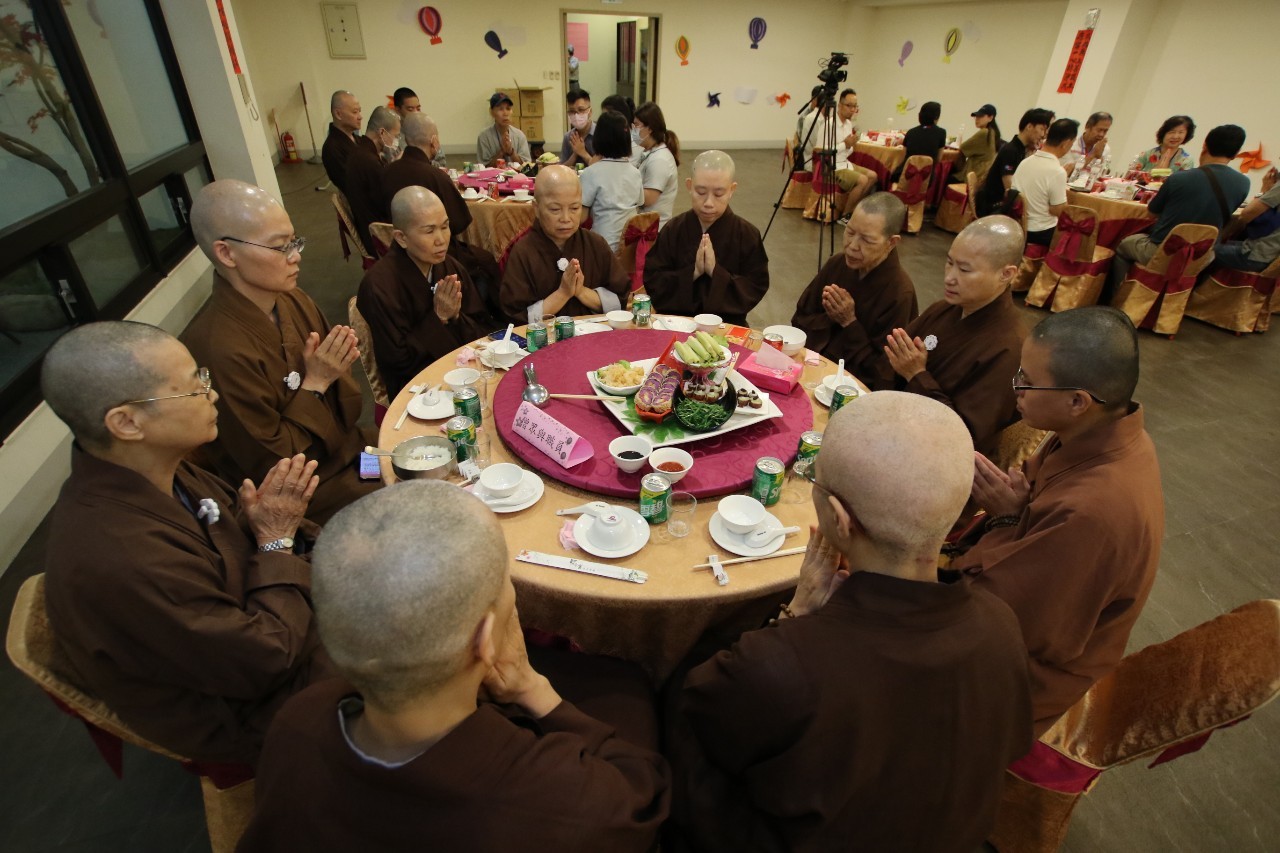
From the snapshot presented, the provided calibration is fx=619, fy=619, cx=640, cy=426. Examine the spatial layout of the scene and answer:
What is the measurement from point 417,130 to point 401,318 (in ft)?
10.3

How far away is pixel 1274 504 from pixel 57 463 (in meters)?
6.88

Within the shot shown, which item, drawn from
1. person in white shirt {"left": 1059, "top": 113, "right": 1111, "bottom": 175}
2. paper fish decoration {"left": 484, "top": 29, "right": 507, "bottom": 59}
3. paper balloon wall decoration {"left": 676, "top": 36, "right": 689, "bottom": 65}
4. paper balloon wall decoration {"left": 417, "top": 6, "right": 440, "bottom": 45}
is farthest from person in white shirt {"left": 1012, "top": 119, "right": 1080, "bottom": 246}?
paper balloon wall decoration {"left": 417, "top": 6, "right": 440, "bottom": 45}

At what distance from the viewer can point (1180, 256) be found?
17.6 ft

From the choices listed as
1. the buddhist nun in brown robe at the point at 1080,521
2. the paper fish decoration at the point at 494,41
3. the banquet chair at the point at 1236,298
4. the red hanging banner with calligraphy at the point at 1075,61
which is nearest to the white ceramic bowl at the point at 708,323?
the buddhist nun in brown robe at the point at 1080,521

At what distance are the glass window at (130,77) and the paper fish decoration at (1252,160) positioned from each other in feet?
38.8

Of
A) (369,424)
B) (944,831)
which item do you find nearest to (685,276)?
(369,424)

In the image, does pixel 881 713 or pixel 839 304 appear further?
pixel 839 304

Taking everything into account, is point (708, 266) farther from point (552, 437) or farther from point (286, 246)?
point (286, 246)

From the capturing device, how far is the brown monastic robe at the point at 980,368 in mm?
2590

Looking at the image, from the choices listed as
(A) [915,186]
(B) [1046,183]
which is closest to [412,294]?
(B) [1046,183]

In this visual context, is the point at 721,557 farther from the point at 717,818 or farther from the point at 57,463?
the point at 57,463

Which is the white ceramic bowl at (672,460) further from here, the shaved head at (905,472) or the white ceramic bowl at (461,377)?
the white ceramic bowl at (461,377)

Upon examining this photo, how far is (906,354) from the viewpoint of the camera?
9.00 feet

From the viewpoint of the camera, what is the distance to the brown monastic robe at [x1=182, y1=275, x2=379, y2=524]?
88.0 inches
